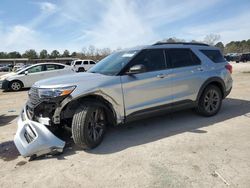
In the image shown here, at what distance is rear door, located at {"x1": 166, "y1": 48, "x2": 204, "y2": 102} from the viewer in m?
5.43

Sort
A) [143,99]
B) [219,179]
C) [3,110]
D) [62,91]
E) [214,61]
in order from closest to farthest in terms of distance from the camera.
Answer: [219,179] < [62,91] < [143,99] < [214,61] < [3,110]

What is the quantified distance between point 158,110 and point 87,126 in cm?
168

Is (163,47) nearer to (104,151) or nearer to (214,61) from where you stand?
(214,61)

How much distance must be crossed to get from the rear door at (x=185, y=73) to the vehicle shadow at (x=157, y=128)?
59cm

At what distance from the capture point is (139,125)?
18.7 ft

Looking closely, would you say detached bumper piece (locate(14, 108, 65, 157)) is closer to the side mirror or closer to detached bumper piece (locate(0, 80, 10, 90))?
the side mirror

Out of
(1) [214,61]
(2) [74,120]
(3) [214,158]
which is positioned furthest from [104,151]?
(1) [214,61]

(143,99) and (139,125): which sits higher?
(143,99)

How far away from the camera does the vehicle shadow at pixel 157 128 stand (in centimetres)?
461

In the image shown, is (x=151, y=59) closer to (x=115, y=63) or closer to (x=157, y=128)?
(x=115, y=63)

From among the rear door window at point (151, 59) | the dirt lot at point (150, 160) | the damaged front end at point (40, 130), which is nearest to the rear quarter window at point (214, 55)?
the rear door window at point (151, 59)

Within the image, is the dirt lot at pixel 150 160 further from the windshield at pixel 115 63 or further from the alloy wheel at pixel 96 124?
the windshield at pixel 115 63

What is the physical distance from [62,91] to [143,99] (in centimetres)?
165

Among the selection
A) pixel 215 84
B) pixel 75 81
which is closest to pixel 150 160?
pixel 75 81
